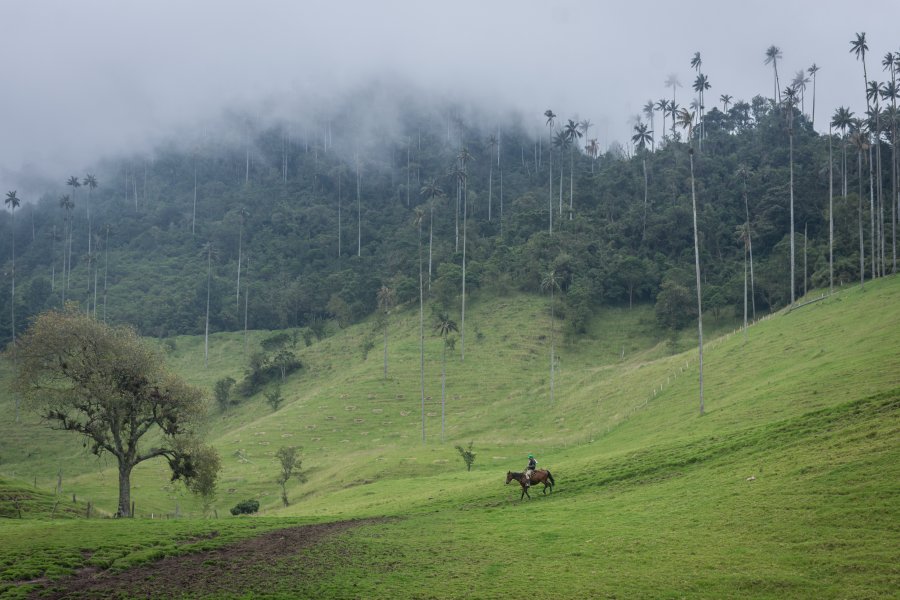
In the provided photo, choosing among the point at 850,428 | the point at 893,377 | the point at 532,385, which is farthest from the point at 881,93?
the point at 850,428

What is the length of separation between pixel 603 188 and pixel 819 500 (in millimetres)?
171912

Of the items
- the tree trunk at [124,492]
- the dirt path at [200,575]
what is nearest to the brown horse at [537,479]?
the dirt path at [200,575]

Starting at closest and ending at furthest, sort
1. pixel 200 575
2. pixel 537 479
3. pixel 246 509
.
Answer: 1. pixel 200 575
2. pixel 537 479
3. pixel 246 509

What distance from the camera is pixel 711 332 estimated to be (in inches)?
5118

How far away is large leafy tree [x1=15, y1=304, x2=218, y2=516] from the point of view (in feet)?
151

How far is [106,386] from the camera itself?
46000 millimetres

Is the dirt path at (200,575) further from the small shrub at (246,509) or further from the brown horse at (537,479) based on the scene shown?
the small shrub at (246,509)

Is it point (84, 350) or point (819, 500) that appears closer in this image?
point (819, 500)

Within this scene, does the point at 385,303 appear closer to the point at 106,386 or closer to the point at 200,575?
the point at 106,386

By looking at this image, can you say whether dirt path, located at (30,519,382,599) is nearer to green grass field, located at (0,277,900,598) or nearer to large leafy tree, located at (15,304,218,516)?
green grass field, located at (0,277,900,598)

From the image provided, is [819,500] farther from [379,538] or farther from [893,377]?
[893,377]

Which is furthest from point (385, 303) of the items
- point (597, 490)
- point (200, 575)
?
point (200, 575)

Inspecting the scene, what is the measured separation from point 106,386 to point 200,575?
24.2 metres

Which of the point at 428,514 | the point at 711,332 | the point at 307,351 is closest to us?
the point at 428,514
